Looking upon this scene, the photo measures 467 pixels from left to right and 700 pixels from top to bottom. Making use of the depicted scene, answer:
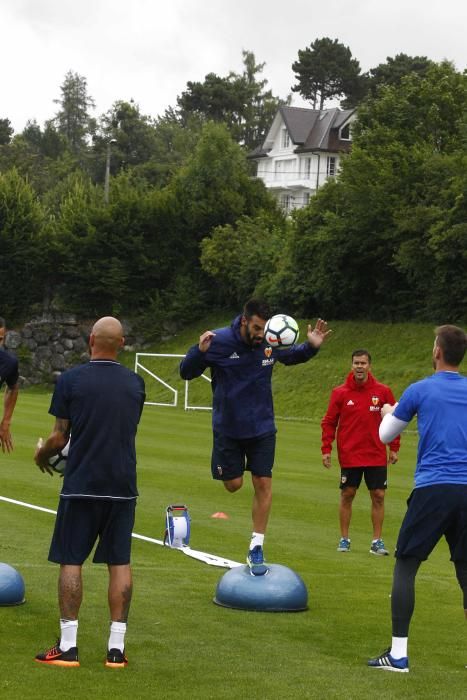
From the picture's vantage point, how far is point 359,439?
1514 centimetres

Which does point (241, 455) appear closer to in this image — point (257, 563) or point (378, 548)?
point (257, 563)

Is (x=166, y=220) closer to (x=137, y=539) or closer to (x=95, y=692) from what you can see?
(x=137, y=539)

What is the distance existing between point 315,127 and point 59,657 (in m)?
99.9

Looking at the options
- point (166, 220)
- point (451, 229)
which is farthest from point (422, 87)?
point (166, 220)

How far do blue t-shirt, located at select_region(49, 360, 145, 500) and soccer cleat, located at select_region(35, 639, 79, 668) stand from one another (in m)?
1.05

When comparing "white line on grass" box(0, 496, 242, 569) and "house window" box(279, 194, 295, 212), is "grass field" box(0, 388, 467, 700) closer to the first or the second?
"white line on grass" box(0, 496, 242, 569)

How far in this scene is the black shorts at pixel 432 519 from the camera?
8383 mm

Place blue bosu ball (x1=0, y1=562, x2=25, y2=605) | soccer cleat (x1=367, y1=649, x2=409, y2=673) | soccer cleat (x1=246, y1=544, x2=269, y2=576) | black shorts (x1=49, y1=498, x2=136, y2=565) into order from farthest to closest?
soccer cleat (x1=246, y1=544, x2=269, y2=576), blue bosu ball (x1=0, y1=562, x2=25, y2=605), soccer cleat (x1=367, y1=649, x2=409, y2=673), black shorts (x1=49, y1=498, x2=136, y2=565)

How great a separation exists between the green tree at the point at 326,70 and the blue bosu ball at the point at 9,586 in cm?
11790

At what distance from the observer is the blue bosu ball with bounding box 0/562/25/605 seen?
399 inches

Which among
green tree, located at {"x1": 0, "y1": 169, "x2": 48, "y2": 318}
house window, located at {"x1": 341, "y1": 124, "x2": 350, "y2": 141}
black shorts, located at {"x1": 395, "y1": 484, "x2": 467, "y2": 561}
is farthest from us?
house window, located at {"x1": 341, "y1": 124, "x2": 350, "y2": 141}

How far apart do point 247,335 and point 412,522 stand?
3404 millimetres

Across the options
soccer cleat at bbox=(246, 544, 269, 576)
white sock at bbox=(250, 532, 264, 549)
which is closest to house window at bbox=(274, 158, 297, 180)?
white sock at bbox=(250, 532, 264, 549)

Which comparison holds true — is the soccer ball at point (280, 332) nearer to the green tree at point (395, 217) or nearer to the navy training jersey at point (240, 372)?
the navy training jersey at point (240, 372)
